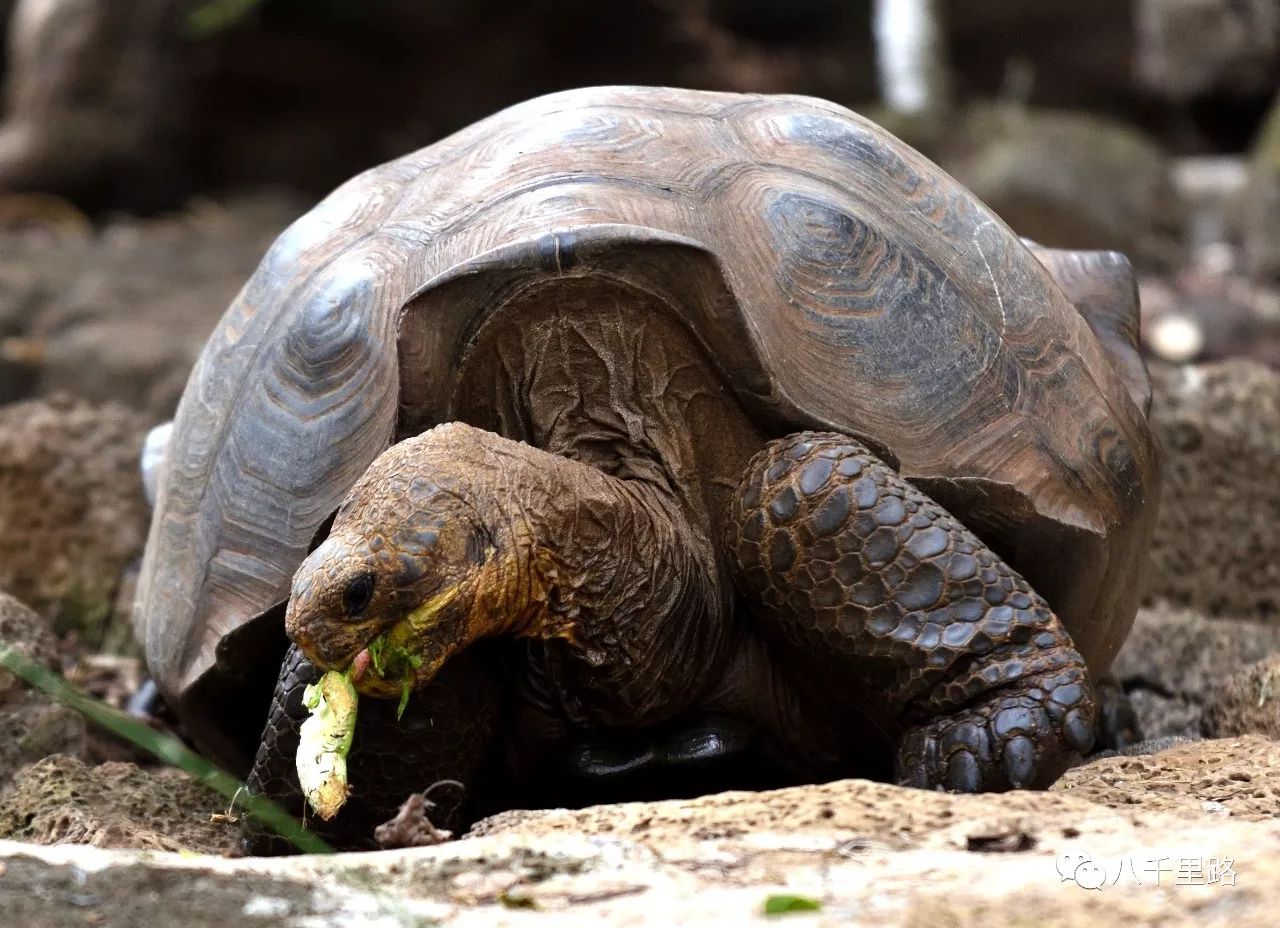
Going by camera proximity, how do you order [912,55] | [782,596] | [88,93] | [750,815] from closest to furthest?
[750,815], [782,596], [912,55], [88,93]

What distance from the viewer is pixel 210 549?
3.51 meters

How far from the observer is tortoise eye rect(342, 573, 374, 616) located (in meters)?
2.63

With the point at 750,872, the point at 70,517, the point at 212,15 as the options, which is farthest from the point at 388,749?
the point at 212,15

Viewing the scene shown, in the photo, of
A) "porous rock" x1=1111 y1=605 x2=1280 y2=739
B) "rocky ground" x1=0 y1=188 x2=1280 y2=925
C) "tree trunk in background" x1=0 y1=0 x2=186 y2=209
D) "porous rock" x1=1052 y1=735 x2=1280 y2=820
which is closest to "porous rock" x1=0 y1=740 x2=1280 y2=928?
"rocky ground" x1=0 y1=188 x2=1280 y2=925

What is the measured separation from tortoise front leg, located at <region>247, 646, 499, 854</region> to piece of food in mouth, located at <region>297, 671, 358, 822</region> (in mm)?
216

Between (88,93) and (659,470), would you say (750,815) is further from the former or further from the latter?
(88,93)

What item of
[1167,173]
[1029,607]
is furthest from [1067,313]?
[1167,173]

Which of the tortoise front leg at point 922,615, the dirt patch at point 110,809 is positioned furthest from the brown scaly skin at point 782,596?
the dirt patch at point 110,809

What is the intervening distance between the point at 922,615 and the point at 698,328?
2.19 feet

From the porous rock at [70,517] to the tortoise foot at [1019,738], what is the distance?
10.3ft

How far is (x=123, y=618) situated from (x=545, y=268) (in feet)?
9.10

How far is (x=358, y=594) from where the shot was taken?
264cm

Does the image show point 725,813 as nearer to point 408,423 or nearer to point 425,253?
point 408,423

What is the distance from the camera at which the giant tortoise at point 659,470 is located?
2957mm
